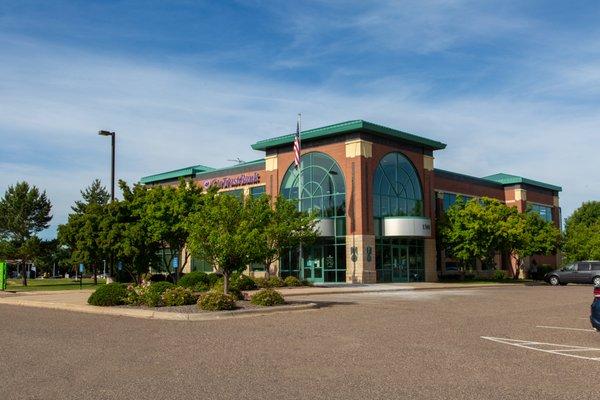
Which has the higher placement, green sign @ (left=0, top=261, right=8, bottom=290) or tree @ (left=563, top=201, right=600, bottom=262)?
tree @ (left=563, top=201, right=600, bottom=262)

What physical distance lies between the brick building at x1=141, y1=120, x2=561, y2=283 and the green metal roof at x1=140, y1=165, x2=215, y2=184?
11.4 m

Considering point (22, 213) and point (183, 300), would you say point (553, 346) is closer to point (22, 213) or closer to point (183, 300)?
point (183, 300)

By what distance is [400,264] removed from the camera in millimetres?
47906

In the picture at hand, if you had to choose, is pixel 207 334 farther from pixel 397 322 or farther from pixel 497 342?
pixel 497 342

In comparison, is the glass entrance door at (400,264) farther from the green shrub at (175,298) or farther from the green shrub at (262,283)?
the green shrub at (175,298)

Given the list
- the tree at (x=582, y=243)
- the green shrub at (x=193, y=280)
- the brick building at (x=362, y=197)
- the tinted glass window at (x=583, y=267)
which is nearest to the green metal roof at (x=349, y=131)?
the brick building at (x=362, y=197)

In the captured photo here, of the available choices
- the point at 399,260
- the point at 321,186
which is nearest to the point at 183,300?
the point at 321,186

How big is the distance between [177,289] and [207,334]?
292 inches

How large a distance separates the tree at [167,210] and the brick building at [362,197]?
10945 millimetres

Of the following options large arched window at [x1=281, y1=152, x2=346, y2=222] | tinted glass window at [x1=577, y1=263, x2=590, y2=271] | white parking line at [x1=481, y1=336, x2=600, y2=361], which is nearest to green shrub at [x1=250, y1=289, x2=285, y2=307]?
white parking line at [x1=481, y1=336, x2=600, y2=361]

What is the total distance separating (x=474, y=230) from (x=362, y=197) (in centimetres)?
951

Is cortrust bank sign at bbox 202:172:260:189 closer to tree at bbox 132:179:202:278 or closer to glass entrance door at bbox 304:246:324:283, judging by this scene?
glass entrance door at bbox 304:246:324:283

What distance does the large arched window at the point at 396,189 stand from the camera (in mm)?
46625

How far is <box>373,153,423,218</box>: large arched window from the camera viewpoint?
4662 cm
